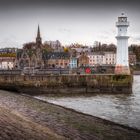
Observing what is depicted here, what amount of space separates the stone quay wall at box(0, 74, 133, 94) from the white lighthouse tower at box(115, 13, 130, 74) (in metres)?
12.3

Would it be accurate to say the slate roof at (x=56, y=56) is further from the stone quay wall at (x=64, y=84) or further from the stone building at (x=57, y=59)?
the stone quay wall at (x=64, y=84)

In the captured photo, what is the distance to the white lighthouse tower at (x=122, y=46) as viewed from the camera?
197 ft

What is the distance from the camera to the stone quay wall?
1823 inches

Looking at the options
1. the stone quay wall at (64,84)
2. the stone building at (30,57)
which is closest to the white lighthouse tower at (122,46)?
the stone quay wall at (64,84)

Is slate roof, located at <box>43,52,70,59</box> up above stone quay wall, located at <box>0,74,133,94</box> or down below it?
above

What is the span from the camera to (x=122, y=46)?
60.2 metres

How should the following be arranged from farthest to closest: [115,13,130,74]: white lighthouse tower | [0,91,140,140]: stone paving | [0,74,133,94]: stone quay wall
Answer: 1. [115,13,130,74]: white lighthouse tower
2. [0,74,133,94]: stone quay wall
3. [0,91,140,140]: stone paving

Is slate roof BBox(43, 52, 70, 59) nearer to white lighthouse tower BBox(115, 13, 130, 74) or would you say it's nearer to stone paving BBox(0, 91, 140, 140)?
white lighthouse tower BBox(115, 13, 130, 74)

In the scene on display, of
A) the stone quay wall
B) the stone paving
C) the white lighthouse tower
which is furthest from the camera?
the white lighthouse tower

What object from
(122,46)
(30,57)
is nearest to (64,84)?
(122,46)

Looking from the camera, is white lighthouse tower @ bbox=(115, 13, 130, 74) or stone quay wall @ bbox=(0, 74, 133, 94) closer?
stone quay wall @ bbox=(0, 74, 133, 94)

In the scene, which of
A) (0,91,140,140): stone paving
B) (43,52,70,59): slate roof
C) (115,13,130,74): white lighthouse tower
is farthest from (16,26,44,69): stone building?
(0,91,140,140): stone paving

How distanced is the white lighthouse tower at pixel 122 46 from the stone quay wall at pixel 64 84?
485 inches

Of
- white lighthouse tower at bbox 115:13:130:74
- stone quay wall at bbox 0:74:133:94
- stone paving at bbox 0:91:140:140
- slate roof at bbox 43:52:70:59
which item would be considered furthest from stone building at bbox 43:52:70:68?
stone paving at bbox 0:91:140:140
